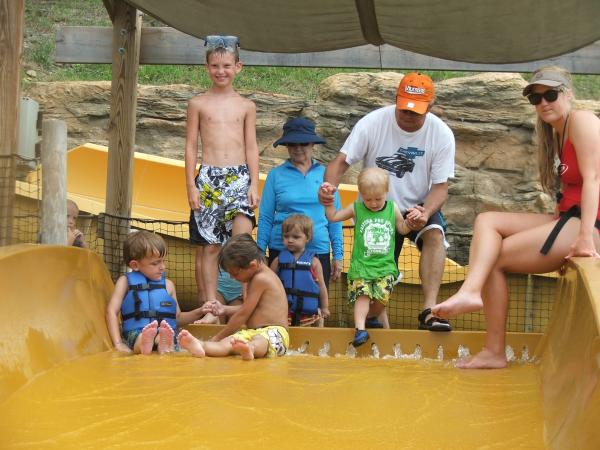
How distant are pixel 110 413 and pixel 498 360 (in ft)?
6.78

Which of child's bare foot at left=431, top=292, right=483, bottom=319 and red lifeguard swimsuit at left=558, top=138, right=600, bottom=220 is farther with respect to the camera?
red lifeguard swimsuit at left=558, top=138, right=600, bottom=220

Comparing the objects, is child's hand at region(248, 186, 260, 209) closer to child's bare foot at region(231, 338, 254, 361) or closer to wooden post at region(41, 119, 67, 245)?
wooden post at region(41, 119, 67, 245)

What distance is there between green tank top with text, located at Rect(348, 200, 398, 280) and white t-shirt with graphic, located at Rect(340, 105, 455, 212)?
0.44 m

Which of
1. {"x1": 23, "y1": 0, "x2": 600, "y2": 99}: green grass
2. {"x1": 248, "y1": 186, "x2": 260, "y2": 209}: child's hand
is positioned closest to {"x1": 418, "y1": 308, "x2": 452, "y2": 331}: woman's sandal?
{"x1": 248, "y1": 186, "x2": 260, "y2": 209}: child's hand

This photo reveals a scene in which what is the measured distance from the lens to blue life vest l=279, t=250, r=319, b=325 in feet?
20.7

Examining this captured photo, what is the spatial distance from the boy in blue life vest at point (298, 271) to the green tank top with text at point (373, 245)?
0.40 metres

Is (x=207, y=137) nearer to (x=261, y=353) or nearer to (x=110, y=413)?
(x=261, y=353)

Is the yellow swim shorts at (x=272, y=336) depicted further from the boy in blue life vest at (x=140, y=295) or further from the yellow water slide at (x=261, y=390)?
the boy in blue life vest at (x=140, y=295)

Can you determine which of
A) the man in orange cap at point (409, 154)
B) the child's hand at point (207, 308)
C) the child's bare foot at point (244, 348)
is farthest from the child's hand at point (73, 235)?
the child's bare foot at point (244, 348)

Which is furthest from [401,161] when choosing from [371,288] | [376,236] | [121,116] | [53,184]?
[121,116]

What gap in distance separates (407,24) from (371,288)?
90.1 inches

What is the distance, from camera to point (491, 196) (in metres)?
13.6

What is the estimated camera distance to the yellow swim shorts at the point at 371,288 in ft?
19.5

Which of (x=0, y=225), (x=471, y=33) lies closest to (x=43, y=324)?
(x=0, y=225)
